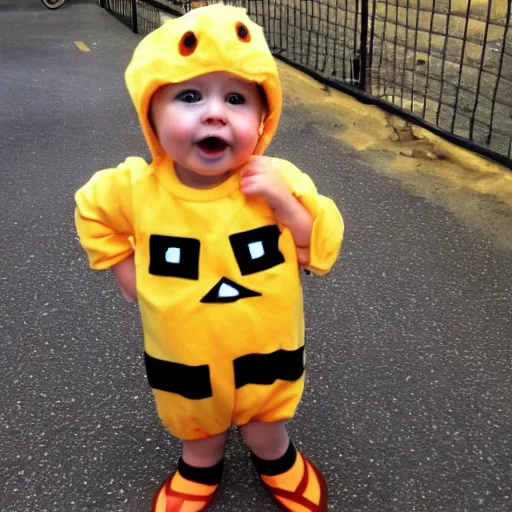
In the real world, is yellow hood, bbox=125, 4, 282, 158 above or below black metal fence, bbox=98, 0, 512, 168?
above

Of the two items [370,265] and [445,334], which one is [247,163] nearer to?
[445,334]

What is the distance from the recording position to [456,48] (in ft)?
17.4

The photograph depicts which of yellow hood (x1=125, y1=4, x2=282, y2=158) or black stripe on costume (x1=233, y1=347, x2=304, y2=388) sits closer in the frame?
yellow hood (x1=125, y1=4, x2=282, y2=158)

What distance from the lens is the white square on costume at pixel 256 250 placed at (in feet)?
4.35

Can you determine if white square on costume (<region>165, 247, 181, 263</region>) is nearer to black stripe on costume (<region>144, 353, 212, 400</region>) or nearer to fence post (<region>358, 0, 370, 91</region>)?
black stripe on costume (<region>144, 353, 212, 400</region>)

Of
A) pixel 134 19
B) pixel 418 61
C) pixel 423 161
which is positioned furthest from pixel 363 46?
pixel 134 19

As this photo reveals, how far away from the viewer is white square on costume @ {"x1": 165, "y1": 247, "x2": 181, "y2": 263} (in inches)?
52.0

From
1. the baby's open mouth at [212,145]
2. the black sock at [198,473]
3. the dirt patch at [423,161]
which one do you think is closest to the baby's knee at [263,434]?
the black sock at [198,473]

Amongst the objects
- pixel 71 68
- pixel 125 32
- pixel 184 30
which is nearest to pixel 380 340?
pixel 184 30

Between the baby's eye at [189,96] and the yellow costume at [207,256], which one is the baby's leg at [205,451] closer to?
the yellow costume at [207,256]

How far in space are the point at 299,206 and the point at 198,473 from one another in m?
0.72

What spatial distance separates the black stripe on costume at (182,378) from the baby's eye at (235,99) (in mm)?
487

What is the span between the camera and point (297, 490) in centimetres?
167

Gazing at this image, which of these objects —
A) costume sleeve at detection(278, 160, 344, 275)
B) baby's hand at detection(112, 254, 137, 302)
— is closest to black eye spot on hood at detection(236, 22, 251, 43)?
costume sleeve at detection(278, 160, 344, 275)
